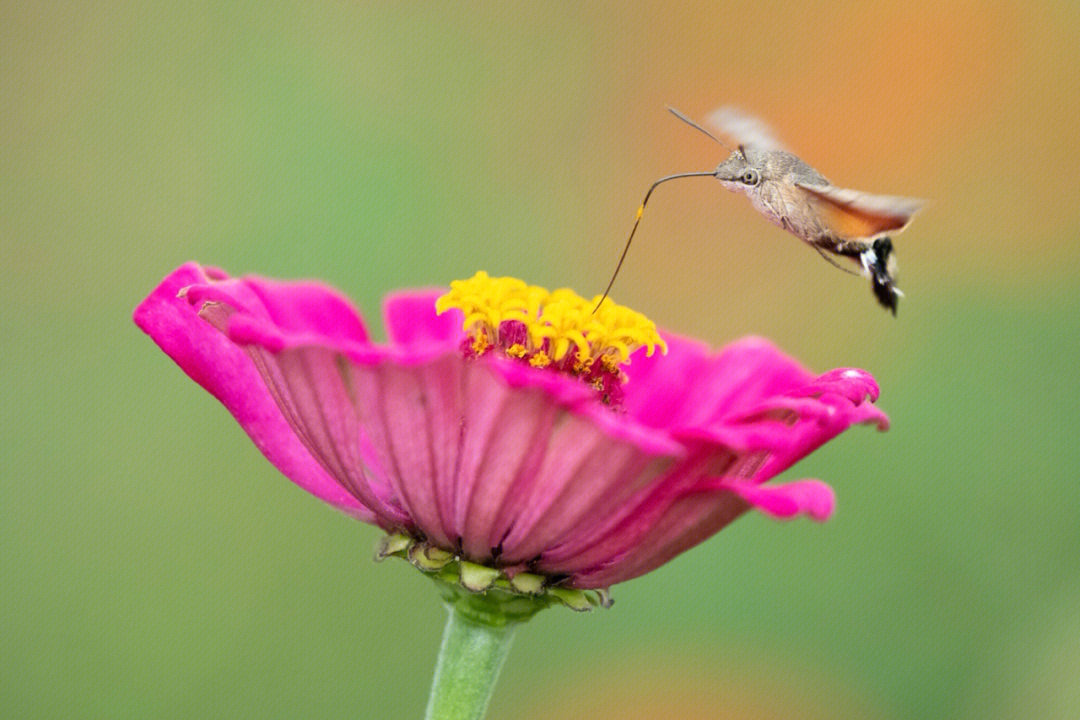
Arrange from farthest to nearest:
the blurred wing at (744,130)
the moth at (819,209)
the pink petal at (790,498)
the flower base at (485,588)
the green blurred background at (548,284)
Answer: the green blurred background at (548,284) → the blurred wing at (744,130) → the moth at (819,209) → the flower base at (485,588) → the pink petal at (790,498)

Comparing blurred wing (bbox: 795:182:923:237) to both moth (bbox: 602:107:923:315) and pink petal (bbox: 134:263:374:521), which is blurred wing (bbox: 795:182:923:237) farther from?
pink petal (bbox: 134:263:374:521)

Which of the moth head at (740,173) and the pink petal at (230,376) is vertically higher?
the moth head at (740,173)

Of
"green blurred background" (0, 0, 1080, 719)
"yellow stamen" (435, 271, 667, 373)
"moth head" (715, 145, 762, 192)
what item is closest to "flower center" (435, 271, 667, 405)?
"yellow stamen" (435, 271, 667, 373)

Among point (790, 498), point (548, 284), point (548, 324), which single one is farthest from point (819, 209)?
point (548, 284)

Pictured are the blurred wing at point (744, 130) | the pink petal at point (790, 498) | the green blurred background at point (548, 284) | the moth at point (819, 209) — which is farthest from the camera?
the green blurred background at point (548, 284)

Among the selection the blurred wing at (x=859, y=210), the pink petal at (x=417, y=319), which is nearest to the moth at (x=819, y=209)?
the blurred wing at (x=859, y=210)

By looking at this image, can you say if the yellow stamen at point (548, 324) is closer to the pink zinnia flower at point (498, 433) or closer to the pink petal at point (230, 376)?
the pink zinnia flower at point (498, 433)

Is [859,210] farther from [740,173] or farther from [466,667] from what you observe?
[466,667]
